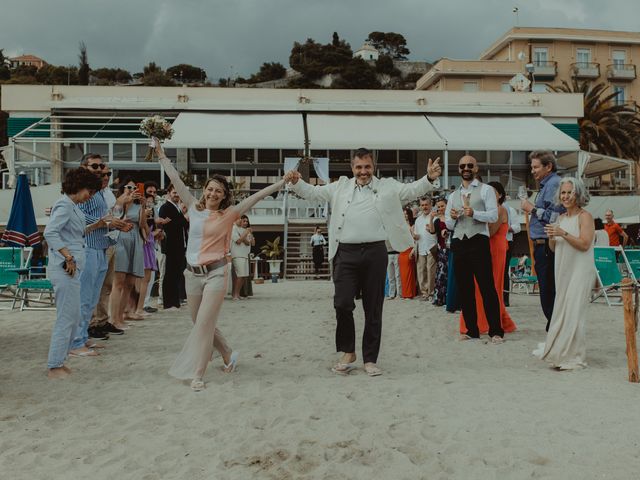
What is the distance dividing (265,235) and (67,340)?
19149 mm

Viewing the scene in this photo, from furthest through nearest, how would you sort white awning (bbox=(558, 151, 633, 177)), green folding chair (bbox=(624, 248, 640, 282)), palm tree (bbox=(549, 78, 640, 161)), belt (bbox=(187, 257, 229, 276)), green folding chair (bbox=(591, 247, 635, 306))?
palm tree (bbox=(549, 78, 640, 161)) → white awning (bbox=(558, 151, 633, 177)) → green folding chair (bbox=(624, 248, 640, 282)) → green folding chair (bbox=(591, 247, 635, 306)) → belt (bbox=(187, 257, 229, 276))

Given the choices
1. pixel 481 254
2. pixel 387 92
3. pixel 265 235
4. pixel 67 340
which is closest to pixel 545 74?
pixel 387 92

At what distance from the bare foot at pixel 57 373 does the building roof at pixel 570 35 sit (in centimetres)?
4654

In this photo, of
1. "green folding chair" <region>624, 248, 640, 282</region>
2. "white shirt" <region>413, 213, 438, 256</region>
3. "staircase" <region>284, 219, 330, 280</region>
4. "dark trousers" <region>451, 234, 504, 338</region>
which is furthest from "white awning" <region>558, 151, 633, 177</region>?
"dark trousers" <region>451, 234, 504, 338</region>

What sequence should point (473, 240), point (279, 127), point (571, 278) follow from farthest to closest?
point (279, 127), point (473, 240), point (571, 278)

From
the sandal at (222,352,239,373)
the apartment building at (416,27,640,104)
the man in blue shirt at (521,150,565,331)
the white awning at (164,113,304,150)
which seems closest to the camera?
the sandal at (222,352,239,373)

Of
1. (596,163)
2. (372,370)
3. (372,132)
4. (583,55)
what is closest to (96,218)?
(372,370)

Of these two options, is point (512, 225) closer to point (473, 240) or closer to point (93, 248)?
point (473, 240)

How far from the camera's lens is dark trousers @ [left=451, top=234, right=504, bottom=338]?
21.8 ft

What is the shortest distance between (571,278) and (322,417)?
2.56 metres

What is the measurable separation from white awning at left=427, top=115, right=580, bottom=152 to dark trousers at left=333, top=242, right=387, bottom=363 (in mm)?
17270

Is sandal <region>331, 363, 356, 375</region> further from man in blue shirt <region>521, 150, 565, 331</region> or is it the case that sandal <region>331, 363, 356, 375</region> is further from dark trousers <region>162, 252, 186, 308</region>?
dark trousers <region>162, 252, 186, 308</region>

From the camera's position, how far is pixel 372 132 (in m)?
23.3

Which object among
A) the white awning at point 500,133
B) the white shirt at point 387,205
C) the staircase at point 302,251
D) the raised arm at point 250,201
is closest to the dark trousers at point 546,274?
the white shirt at point 387,205
